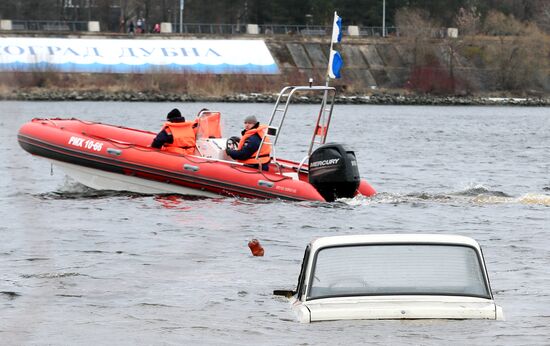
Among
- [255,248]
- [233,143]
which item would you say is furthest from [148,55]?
[255,248]

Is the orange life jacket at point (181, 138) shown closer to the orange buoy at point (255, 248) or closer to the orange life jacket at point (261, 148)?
the orange life jacket at point (261, 148)

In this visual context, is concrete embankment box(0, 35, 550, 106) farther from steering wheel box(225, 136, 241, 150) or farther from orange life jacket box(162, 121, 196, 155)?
steering wheel box(225, 136, 241, 150)

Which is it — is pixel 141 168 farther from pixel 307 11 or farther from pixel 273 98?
pixel 307 11

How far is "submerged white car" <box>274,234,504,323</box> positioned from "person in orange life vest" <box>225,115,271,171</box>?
11022mm

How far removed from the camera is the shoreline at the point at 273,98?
2810 inches

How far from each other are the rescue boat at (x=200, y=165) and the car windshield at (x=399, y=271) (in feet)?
34.4

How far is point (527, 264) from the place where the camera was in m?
14.8

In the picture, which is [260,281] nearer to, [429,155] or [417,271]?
[417,271]

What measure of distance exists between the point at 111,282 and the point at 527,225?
26.0ft

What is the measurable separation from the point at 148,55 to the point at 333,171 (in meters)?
60.9

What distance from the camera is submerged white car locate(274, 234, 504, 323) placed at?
854 cm

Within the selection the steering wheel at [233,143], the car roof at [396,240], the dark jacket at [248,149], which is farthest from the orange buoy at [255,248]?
the car roof at [396,240]

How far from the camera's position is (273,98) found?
74812mm

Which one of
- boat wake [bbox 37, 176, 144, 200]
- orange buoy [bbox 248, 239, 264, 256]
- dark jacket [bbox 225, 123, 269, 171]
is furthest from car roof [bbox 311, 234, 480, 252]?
boat wake [bbox 37, 176, 144, 200]
